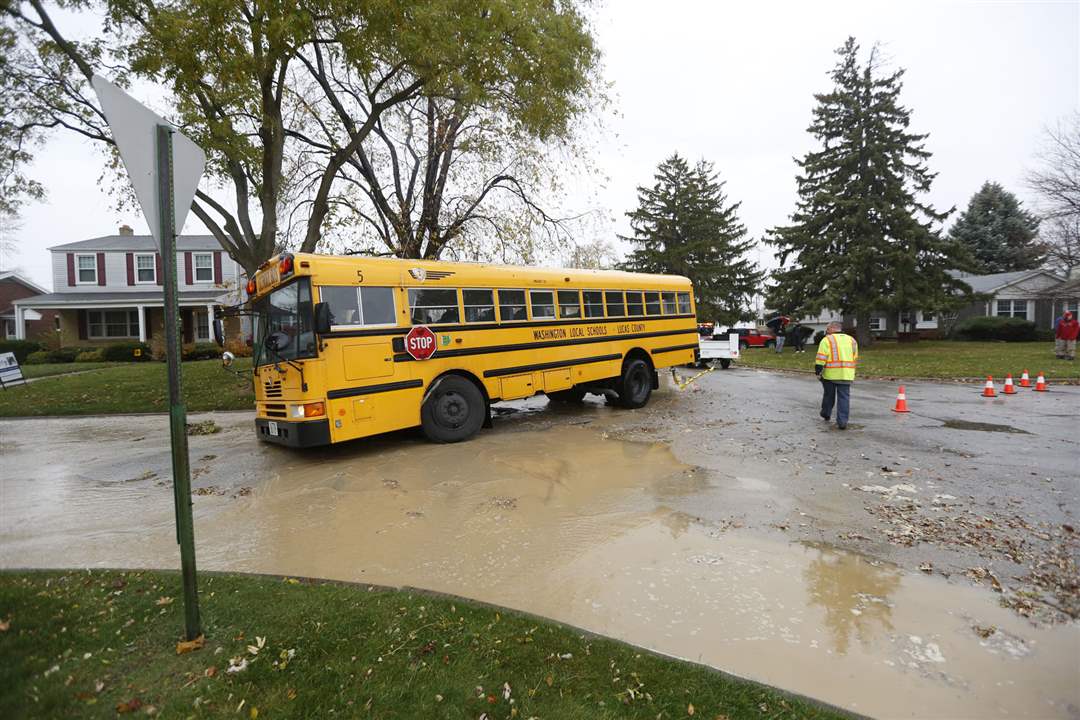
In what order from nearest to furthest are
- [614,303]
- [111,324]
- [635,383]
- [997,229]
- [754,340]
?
1. [614,303]
2. [635,383]
3. [111,324]
4. [754,340]
5. [997,229]

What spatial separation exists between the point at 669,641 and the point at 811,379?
640 inches

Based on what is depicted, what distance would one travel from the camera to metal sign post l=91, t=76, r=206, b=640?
268 centimetres

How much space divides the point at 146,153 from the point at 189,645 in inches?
99.8

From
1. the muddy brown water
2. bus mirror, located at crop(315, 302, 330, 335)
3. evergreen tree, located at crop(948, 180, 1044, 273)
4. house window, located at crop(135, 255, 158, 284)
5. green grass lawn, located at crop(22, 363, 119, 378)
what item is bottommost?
the muddy brown water

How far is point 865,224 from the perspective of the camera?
27.0 m

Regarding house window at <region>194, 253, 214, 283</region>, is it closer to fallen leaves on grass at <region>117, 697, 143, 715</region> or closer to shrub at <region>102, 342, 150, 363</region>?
shrub at <region>102, 342, 150, 363</region>

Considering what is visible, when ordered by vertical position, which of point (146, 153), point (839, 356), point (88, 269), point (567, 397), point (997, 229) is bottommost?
point (567, 397)

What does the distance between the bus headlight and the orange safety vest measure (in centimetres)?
794

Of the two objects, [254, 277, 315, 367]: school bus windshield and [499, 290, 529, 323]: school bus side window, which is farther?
[499, 290, 529, 323]: school bus side window

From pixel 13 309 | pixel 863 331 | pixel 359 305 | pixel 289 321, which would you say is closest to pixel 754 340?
pixel 863 331

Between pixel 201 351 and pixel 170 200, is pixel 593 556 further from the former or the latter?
pixel 201 351

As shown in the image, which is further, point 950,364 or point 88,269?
point 88,269

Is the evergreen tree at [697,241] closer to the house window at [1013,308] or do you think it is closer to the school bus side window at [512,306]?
the house window at [1013,308]

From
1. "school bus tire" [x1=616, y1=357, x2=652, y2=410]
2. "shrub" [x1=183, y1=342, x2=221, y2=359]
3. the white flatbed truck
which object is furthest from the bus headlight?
"shrub" [x1=183, y1=342, x2=221, y2=359]
